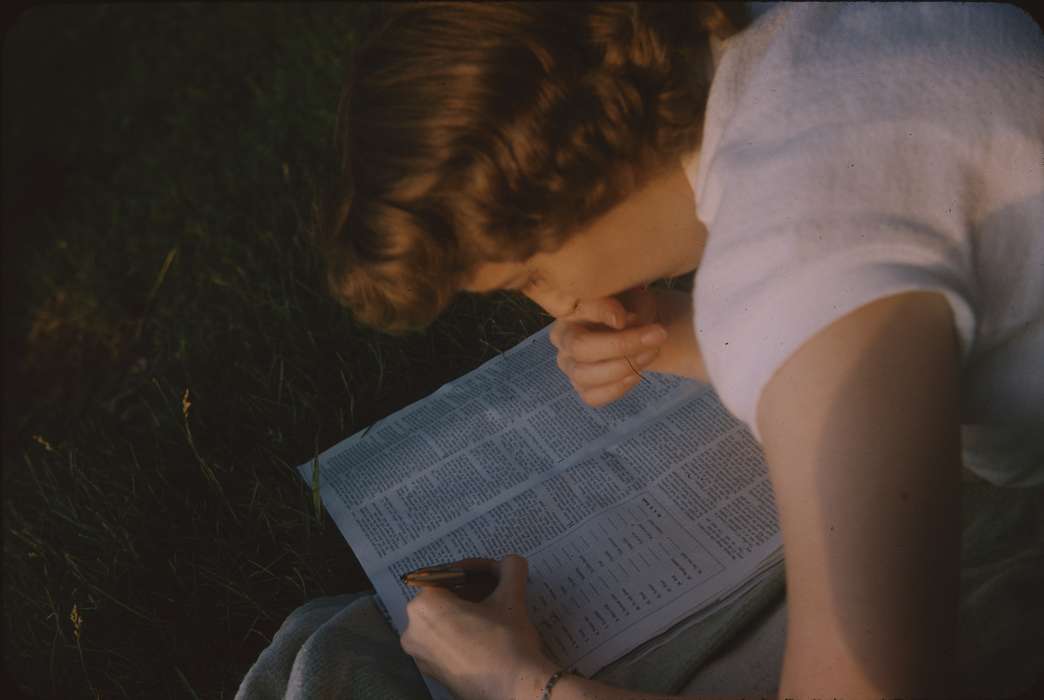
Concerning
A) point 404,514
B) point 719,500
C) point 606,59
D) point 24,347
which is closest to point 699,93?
point 606,59

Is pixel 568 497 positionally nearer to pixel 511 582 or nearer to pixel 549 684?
pixel 511 582

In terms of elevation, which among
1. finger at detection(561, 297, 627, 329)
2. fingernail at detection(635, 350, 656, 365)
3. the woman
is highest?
the woman

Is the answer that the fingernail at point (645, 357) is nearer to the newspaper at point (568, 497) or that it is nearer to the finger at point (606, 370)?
the finger at point (606, 370)

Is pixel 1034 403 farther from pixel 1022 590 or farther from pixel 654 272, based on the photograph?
pixel 654 272

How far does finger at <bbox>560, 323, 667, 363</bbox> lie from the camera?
1.36 metres

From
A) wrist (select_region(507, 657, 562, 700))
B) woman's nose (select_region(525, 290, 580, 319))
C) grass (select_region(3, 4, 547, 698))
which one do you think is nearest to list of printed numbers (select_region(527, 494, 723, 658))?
wrist (select_region(507, 657, 562, 700))

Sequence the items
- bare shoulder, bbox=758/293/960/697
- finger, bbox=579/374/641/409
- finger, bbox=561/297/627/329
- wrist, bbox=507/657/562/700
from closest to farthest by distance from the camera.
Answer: bare shoulder, bbox=758/293/960/697
wrist, bbox=507/657/562/700
finger, bbox=561/297/627/329
finger, bbox=579/374/641/409

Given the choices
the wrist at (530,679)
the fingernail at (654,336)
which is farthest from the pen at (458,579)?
the fingernail at (654,336)

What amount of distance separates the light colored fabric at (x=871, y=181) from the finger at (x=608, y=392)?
52 cm

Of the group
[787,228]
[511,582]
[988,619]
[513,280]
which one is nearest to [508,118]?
[513,280]

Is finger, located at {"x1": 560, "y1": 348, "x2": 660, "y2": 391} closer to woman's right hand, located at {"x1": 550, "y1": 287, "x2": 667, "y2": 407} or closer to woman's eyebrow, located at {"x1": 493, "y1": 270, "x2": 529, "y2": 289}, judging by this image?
woman's right hand, located at {"x1": 550, "y1": 287, "x2": 667, "y2": 407}

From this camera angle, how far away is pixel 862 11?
90cm

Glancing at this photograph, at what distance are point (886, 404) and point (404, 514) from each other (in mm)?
958

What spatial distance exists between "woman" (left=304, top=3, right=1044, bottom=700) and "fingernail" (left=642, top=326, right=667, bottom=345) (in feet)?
0.44
